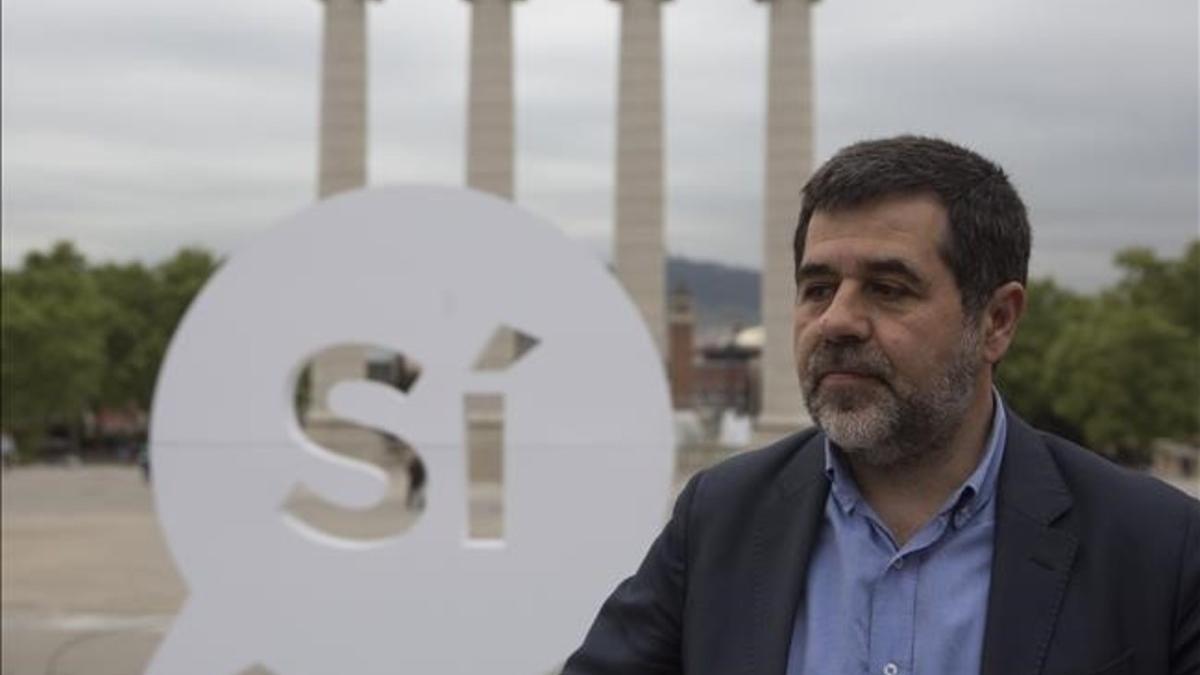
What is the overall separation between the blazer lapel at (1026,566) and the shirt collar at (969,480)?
0.04m

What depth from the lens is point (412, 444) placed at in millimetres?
18375

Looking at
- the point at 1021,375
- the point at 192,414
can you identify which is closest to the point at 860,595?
the point at 192,414

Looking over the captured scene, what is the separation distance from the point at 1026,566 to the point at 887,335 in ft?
1.93

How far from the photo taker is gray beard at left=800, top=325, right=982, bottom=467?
3664mm

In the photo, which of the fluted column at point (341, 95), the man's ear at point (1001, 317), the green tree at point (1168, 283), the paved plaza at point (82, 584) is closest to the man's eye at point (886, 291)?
the man's ear at point (1001, 317)

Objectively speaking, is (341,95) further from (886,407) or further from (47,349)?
(886,407)

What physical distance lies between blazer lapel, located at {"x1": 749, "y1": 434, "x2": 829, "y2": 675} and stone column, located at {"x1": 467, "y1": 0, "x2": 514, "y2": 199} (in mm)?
56890

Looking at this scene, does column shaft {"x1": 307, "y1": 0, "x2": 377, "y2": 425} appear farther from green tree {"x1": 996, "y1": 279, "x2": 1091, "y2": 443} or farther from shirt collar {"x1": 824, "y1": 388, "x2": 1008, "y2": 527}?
shirt collar {"x1": 824, "y1": 388, "x2": 1008, "y2": 527}

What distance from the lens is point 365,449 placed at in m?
60.3

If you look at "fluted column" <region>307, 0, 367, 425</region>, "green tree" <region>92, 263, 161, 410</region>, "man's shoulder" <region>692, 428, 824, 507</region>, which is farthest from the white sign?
"green tree" <region>92, 263, 161, 410</region>

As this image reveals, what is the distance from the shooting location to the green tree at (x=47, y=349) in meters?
86.1

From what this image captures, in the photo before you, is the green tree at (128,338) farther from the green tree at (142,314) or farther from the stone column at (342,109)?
the stone column at (342,109)

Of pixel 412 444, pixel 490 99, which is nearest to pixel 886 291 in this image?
pixel 412 444

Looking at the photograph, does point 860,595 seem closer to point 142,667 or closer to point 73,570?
point 142,667
